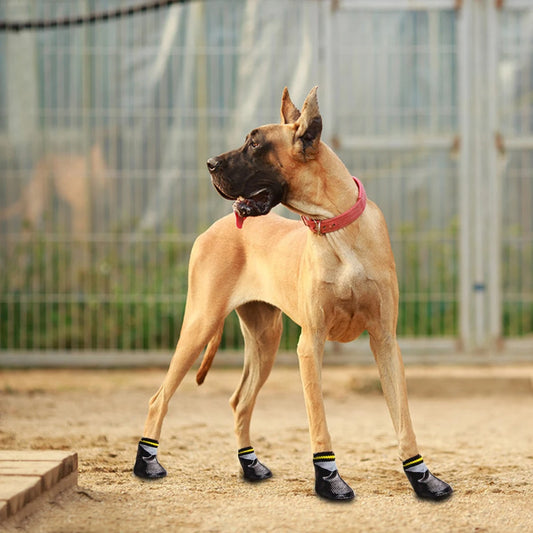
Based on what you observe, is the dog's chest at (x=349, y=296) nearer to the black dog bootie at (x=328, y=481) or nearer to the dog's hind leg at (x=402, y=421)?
the dog's hind leg at (x=402, y=421)

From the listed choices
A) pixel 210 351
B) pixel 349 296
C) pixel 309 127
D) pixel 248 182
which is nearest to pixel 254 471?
pixel 210 351

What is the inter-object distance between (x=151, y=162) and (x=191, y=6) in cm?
143

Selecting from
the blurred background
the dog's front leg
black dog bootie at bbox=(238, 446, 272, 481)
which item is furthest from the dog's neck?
the blurred background

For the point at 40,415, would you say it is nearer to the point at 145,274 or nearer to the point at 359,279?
the point at 145,274

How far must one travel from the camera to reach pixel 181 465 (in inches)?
190

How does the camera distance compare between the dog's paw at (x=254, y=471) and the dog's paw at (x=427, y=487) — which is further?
the dog's paw at (x=254, y=471)

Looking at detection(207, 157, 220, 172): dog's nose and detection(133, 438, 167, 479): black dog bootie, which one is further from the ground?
detection(207, 157, 220, 172): dog's nose

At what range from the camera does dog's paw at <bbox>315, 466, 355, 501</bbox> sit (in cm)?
389

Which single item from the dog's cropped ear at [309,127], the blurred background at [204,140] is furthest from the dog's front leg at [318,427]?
the blurred background at [204,140]

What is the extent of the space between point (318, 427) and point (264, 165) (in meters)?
1.06

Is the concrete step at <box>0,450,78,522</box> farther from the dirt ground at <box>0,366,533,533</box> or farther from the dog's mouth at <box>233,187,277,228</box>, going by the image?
the dog's mouth at <box>233,187,277,228</box>

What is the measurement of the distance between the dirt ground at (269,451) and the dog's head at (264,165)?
3.97ft

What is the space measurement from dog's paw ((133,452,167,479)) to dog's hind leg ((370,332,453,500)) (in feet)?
3.79

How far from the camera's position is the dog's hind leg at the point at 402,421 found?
3.94 metres
